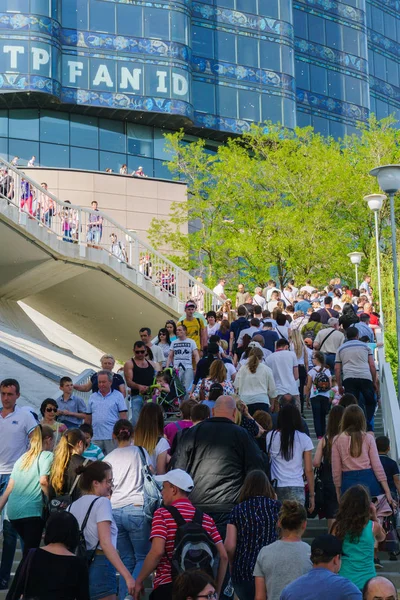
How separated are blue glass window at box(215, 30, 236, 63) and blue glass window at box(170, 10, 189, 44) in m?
2.86

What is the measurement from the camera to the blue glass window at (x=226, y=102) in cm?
4794

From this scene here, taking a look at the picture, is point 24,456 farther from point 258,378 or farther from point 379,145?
point 379,145

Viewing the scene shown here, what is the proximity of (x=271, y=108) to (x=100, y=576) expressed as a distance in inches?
1714

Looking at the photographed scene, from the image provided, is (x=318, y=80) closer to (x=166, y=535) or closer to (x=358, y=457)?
(x=358, y=457)

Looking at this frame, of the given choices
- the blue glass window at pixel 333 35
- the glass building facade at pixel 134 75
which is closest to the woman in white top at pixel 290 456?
the glass building facade at pixel 134 75


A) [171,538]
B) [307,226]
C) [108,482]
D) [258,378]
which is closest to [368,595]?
[171,538]

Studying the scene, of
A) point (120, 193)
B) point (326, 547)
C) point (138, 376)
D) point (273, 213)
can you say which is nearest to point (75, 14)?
point (120, 193)

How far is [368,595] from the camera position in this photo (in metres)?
5.27

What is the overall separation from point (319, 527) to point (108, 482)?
12.9 ft

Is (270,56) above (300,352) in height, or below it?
above

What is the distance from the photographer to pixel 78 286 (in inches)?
1010

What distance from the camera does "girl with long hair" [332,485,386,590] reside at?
6.74 meters

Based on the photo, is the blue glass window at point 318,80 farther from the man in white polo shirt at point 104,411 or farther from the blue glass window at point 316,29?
the man in white polo shirt at point 104,411

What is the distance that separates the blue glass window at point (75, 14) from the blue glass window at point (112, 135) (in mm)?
4209
